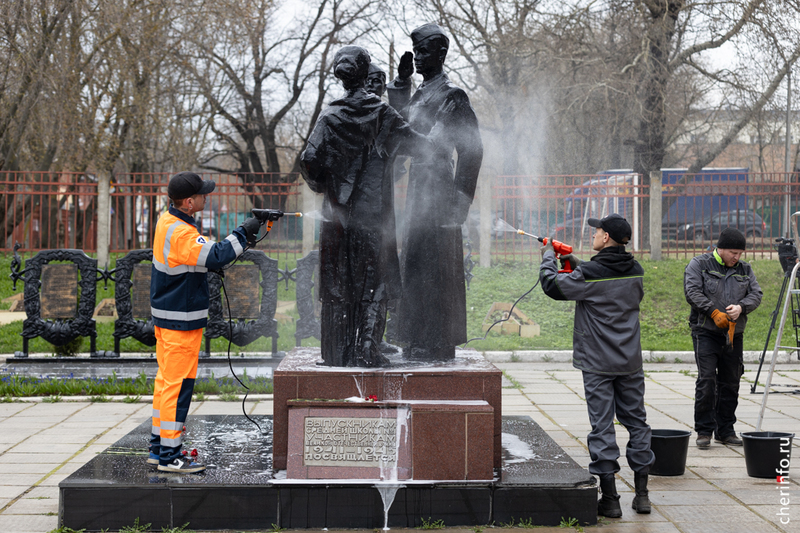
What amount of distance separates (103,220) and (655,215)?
10664 millimetres

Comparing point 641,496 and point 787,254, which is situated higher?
point 787,254

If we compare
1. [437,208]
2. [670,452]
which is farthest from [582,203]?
[437,208]

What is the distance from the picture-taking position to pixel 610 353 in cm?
449

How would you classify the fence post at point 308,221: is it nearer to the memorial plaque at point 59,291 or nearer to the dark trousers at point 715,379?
the memorial plaque at point 59,291

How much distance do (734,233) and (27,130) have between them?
16517 millimetres

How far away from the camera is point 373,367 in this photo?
4.75m

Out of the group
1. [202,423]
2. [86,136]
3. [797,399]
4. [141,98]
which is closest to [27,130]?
[86,136]

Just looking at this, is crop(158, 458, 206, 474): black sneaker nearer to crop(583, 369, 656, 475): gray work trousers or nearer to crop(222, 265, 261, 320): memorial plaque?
crop(583, 369, 656, 475): gray work trousers

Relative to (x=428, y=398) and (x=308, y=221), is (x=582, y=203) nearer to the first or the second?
(x=308, y=221)

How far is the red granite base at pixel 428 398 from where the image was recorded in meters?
4.33

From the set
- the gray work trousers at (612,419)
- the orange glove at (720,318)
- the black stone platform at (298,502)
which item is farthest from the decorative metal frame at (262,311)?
the gray work trousers at (612,419)

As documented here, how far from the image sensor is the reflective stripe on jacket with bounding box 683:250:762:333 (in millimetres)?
6055

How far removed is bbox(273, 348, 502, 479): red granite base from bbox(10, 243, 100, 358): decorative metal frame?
5.74 m

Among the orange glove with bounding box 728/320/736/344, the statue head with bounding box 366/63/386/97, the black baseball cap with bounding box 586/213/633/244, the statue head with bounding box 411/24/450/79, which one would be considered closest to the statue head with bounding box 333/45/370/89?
the statue head with bounding box 366/63/386/97
